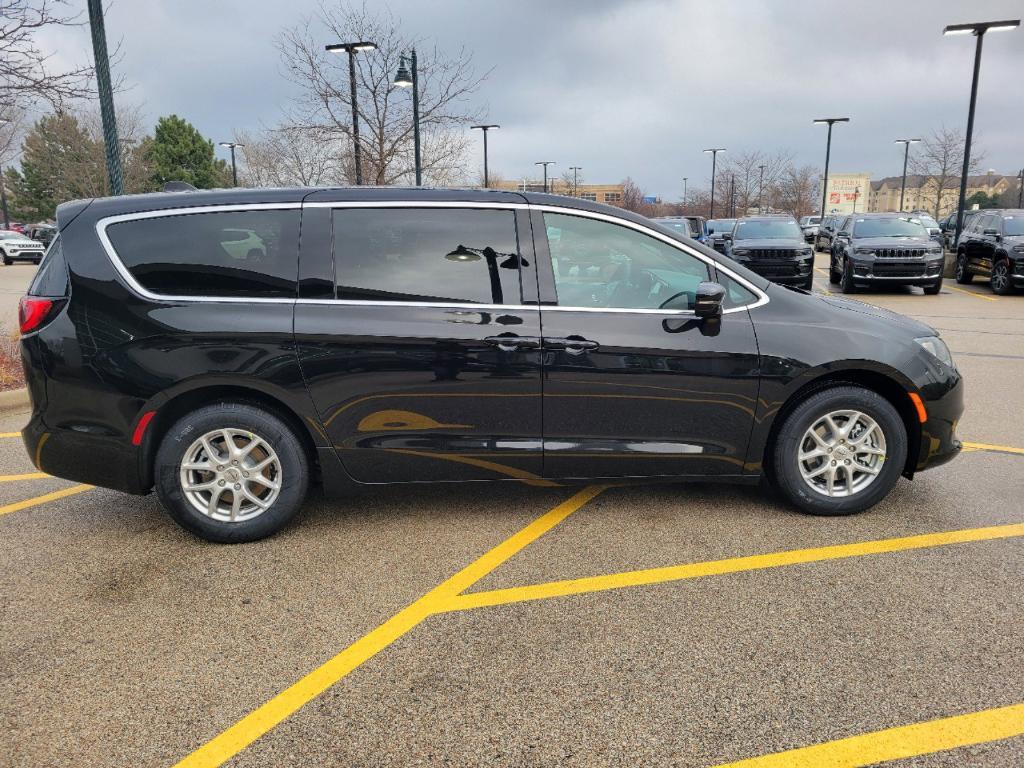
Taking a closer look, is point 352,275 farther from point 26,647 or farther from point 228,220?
point 26,647

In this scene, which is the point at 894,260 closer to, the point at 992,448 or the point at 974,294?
the point at 974,294

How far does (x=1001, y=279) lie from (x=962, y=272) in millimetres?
2321

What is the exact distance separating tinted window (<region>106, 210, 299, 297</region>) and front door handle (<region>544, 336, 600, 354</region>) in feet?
4.30

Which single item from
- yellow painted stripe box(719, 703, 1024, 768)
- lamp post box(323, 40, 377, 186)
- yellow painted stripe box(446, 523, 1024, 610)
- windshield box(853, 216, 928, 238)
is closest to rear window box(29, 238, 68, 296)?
yellow painted stripe box(446, 523, 1024, 610)

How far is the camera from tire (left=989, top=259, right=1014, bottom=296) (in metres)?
15.8

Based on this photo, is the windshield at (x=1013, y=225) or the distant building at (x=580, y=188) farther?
the distant building at (x=580, y=188)

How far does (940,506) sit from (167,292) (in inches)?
170

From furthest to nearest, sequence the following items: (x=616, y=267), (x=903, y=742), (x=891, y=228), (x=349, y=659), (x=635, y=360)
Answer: (x=891, y=228), (x=616, y=267), (x=635, y=360), (x=349, y=659), (x=903, y=742)

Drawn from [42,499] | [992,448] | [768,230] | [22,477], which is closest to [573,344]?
[42,499]

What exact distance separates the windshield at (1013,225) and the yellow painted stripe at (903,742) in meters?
16.7

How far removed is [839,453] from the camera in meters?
4.12

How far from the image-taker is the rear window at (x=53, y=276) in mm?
3771

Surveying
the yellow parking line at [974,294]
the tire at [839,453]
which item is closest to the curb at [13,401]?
the tire at [839,453]

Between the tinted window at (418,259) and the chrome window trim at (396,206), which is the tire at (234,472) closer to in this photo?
the chrome window trim at (396,206)
